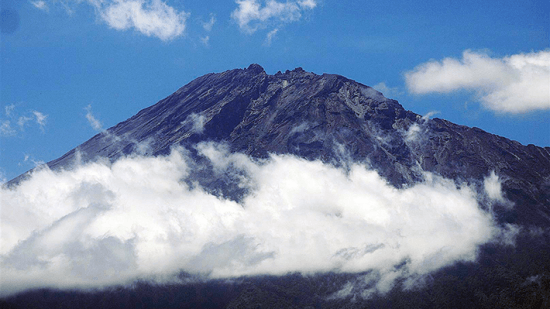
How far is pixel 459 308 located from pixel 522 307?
59.1ft

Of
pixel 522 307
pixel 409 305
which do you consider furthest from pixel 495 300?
pixel 409 305

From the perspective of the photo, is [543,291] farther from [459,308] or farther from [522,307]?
[459,308]

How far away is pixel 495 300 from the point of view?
195375 mm

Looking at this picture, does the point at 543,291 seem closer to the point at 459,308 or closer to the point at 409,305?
the point at 459,308

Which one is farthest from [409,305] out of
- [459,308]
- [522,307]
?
[522,307]

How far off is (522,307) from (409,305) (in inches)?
1289

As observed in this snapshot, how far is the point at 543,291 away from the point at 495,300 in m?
14.2

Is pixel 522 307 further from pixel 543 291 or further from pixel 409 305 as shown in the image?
pixel 409 305

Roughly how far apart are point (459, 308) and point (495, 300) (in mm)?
10980

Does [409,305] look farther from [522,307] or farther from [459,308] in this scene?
[522,307]

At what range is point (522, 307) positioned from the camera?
18938cm

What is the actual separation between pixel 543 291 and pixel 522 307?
959cm

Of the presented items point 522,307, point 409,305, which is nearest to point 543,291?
point 522,307

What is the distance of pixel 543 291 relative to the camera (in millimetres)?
193375
